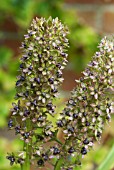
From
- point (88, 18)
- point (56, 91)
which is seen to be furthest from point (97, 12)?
point (56, 91)

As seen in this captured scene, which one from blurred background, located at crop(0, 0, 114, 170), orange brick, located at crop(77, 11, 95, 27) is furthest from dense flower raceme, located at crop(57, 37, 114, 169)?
orange brick, located at crop(77, 11, 95, 27)

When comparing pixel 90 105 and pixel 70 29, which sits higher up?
pixel 70 29

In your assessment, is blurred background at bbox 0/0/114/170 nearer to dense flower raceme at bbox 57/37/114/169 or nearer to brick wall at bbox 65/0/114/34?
brick wall at bbox 65/0/114/34

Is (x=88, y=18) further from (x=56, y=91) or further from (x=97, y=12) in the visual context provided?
(x=56, y=91)

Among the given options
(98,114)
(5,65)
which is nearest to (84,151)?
(98,114)

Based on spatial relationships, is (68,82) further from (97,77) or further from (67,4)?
(97,77)

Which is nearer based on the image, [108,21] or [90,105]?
[90,105]

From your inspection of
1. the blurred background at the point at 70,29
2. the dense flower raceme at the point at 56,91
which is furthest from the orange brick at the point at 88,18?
the dense flower raceme at the point at 56,91
